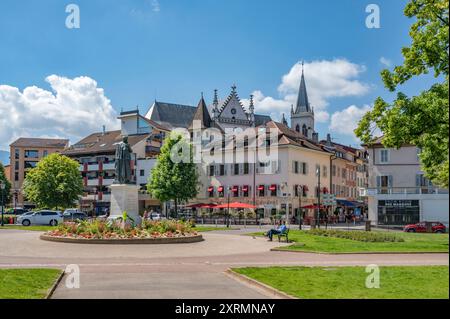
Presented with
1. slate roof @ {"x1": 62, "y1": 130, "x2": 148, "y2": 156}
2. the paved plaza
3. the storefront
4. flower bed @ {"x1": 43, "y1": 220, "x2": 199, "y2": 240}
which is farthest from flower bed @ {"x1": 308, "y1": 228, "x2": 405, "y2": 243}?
slate roof @ {"x1": 62, "y1": 130, "x2": 148, "y2": 156}

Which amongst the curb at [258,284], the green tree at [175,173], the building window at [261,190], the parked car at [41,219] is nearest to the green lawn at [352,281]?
the curb at [258,284]

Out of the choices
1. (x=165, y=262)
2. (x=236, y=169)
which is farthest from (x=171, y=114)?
(x=165, y=262)

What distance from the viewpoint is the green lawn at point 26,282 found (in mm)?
12492

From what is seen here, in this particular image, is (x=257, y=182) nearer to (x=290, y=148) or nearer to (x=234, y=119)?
(x=290, y=148)

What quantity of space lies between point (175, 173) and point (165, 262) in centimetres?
5239

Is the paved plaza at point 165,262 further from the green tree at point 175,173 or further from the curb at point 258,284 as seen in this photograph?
the green tree at point 175,173

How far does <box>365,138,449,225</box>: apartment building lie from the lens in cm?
5619

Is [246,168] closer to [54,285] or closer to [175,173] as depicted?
[175,173]

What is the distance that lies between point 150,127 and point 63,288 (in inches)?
3420

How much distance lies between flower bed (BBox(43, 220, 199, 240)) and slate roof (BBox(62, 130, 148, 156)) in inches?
2452

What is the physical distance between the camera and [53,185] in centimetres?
7338

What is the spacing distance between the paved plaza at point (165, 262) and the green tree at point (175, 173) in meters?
42.1

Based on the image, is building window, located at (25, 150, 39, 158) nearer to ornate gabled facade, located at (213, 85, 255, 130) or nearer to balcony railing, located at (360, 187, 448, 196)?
ornate gabled facade, located at (213, 85, 255, 130)

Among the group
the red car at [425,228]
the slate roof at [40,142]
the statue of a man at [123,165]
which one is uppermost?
the slate roof at [40,142]
